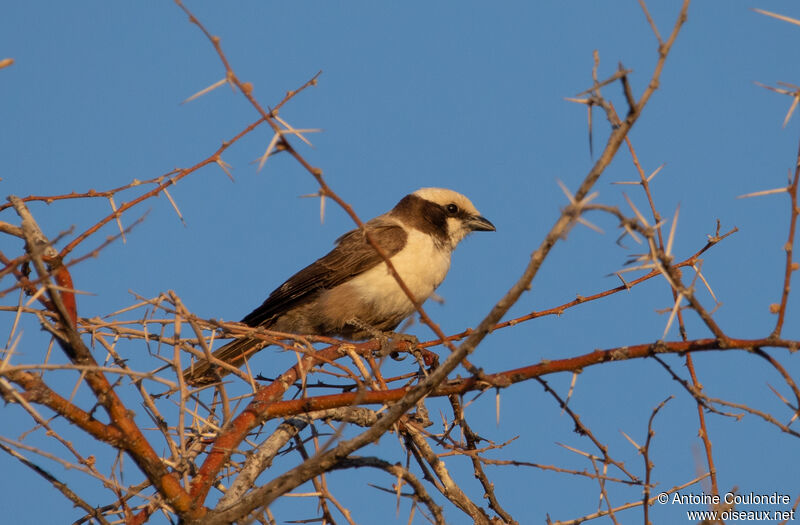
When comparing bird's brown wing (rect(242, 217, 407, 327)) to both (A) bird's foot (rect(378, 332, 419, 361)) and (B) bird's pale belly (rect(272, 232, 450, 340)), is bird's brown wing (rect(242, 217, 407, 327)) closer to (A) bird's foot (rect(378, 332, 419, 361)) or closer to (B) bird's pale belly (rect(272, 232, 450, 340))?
(B) bird's pale belly (rect(272, 232, 450, 340))

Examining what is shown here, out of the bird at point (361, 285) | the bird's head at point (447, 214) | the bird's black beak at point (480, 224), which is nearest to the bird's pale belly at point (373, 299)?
the bird at point (361, 285)

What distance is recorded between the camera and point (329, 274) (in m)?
6.92

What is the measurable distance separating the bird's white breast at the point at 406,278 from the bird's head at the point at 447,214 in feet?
1.26

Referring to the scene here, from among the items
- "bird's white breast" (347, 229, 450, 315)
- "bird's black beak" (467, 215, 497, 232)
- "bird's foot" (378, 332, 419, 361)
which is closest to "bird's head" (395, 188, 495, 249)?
"bird's black beak" (467, 215, 497, 232)

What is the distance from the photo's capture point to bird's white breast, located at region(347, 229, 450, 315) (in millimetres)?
6590

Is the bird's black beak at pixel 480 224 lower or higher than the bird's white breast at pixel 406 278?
higher

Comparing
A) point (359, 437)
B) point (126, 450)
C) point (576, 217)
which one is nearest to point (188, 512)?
point (126, 450)

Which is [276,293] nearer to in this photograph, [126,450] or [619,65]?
[126,450]

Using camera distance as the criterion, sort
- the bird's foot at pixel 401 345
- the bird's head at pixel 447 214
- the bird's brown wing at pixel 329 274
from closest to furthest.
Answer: the bird's foot at pixel 401 345 < the bird's brown wing at pixel 329 274 < the bird's head at pixel 447 214

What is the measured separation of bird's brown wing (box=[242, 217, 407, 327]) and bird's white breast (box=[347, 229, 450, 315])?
81 mm

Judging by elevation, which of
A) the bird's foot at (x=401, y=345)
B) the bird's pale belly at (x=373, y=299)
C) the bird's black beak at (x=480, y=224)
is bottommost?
the bird's foot at (x=401, y=345)

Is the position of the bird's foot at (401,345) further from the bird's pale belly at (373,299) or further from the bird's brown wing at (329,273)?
the bird's brown wing at (329,273)

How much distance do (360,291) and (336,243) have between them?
35.8 inches

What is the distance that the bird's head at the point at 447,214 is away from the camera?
24.3 ft
